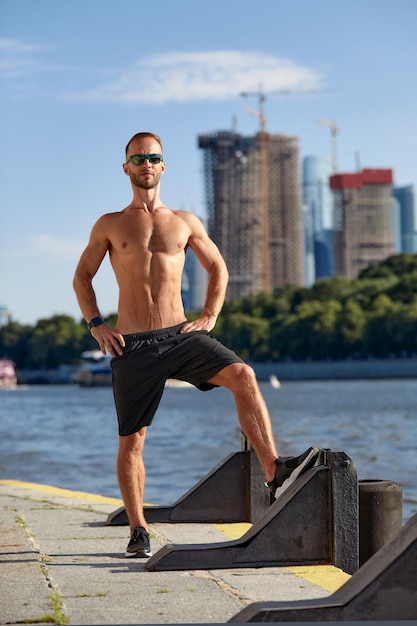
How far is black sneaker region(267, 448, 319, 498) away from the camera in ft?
21.3

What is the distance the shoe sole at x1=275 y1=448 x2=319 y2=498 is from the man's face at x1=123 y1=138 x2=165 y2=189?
176 centimetres

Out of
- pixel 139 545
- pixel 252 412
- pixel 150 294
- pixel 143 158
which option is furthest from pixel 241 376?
pixel 143 158

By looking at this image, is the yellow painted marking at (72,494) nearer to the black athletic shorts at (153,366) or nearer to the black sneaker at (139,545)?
the black sneaker at (139,545)

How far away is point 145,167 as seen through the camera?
712 cm

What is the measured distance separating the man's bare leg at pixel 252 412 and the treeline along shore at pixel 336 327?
128876 millimetres

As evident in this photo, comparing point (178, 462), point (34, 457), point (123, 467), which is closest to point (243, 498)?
point (123, 467)

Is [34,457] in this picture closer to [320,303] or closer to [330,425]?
[330,425]

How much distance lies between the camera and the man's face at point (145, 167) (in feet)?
23.4

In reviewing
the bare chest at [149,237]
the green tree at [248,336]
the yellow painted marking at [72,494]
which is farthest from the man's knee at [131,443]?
the green tree at [248,336]

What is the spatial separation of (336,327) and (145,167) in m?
138

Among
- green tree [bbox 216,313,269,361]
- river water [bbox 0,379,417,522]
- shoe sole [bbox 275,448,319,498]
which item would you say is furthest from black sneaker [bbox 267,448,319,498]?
green tree [bbox 216,313,269,361]

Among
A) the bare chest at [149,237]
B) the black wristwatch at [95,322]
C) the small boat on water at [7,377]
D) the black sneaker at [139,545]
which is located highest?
the bare chest at [149,237]

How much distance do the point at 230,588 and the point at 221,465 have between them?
2.42 metres

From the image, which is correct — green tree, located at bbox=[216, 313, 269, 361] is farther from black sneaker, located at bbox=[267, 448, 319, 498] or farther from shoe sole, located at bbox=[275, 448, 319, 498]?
shoe sole, located at bbox=[275, 448, 319, 498]
